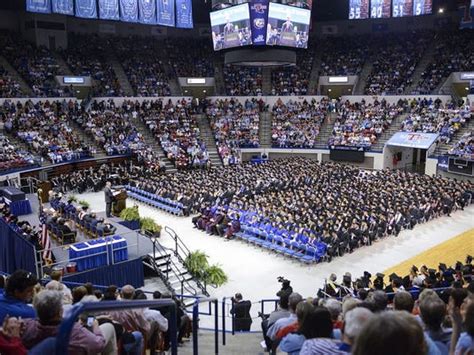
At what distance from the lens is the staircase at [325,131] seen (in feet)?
127

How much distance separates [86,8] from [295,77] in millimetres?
21655

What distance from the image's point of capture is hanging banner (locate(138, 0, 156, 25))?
3678 centimetres

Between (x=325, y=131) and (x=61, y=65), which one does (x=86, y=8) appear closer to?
(x=61, y=65)

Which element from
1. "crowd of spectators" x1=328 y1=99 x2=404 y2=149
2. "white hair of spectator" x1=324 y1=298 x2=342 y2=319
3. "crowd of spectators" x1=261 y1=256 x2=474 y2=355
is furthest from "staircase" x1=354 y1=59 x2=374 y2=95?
"white hair of spectator" x1=324 y1=298 x2=342 y2=319

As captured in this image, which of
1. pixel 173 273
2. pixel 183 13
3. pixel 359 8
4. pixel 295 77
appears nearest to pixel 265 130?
pixel 295 77

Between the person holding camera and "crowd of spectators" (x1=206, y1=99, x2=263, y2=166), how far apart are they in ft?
82.4

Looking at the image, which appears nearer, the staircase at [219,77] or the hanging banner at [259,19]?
the hanging banner at [259,19]

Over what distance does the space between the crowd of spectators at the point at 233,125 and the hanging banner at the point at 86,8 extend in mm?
12984

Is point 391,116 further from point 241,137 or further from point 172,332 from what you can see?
point 172,332

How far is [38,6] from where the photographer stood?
32.3 metres

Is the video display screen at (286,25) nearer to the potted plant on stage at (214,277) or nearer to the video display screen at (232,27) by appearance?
the video display screen at (232,27)

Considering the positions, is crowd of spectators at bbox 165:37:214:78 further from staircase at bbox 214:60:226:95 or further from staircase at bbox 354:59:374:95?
staircase at bbox 354:59:374:95

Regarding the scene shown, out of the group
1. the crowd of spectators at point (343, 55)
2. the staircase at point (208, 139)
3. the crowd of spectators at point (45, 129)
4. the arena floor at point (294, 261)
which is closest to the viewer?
the arena floor at point (294, 261)

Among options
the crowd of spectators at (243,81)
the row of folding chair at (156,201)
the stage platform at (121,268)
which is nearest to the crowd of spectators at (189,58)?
the crowd of spectators at (243,81)
